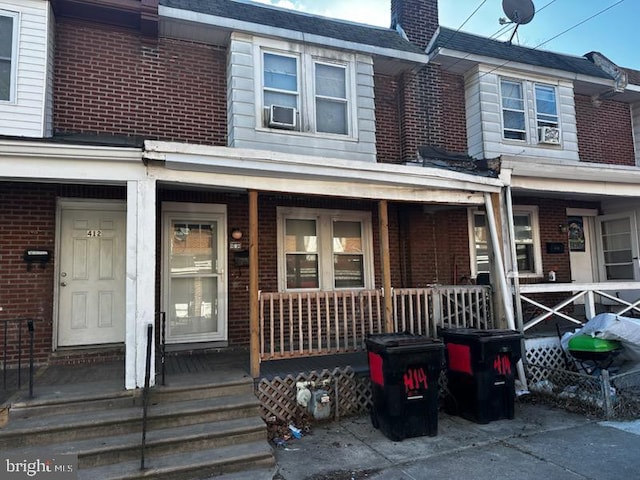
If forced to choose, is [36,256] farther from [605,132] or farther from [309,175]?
[605,132]

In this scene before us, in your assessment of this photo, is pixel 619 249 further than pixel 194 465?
Yes

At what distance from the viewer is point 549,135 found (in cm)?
894

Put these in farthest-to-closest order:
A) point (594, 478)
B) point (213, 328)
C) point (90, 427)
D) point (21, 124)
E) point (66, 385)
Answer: point (213, 328)
point (21, 124)
point (66, 385)
point (90, 427)
point (594, 478)

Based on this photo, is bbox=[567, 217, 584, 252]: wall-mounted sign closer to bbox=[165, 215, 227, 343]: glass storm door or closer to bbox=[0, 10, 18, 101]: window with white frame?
bbox=[165, 215, 227, 343]: glass storm door

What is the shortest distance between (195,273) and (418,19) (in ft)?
22.3

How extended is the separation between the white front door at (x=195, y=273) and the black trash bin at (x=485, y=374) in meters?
3.71

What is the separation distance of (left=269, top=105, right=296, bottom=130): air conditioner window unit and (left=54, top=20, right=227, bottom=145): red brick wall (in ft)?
2.80

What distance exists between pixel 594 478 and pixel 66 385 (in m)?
5.40

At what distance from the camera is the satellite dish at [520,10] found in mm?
9195

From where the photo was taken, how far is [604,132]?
9.97 metres

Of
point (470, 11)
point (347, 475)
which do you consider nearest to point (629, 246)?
point (470, 11)

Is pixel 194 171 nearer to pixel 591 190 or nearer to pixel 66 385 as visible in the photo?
pixel 66 385

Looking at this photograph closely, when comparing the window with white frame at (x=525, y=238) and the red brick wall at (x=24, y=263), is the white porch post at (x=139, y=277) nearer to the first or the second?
the red brick wall at (x=24, y=263)

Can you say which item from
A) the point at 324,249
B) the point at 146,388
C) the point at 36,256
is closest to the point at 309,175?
the point at 324,249
